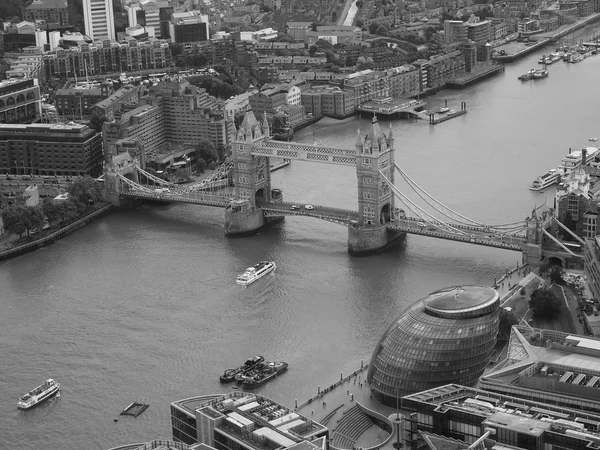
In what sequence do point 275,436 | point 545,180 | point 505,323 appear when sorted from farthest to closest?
point 545,180
point 505,323
point 275,436

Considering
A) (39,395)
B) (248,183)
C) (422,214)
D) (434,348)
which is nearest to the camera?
(434,348)

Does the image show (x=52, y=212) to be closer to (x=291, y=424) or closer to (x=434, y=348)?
(x=434, y=348)

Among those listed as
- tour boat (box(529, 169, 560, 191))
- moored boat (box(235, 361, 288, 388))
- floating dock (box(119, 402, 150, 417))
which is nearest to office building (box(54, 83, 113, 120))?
tour boat (box(529, 169, 560, 191))

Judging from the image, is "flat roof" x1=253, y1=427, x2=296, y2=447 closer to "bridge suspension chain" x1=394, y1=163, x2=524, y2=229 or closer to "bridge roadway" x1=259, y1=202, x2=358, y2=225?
"bridge suspension chain" x1=394, y1=163, x2=524, y2=229

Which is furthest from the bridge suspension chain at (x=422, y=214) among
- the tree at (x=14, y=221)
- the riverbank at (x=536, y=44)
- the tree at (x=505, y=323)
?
the riverbank at (x=536, y=44)

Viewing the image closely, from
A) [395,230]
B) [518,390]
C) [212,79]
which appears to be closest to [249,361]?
[518,390]

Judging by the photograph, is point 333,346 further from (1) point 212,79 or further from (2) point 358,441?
(1) point 212,79

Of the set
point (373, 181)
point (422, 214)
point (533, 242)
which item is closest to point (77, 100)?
point (373, 181)

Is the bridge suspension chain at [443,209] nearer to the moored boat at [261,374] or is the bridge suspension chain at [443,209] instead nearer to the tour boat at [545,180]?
the tour boat at [545,180]
